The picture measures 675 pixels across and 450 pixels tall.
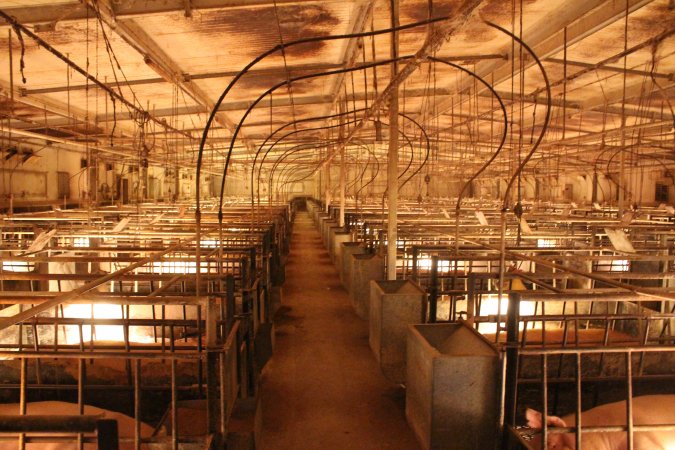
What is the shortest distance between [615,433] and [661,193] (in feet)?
67.8

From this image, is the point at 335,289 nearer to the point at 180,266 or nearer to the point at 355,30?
the point at 180,266

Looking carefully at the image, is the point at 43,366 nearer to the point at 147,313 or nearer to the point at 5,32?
the point at 147,313

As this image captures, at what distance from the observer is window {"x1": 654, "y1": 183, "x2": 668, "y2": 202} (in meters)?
19.2

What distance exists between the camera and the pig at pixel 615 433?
9.49 ft

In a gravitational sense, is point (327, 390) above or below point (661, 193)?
below

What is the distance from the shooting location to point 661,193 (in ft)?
63.8

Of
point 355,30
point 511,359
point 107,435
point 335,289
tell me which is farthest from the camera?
point 335,289

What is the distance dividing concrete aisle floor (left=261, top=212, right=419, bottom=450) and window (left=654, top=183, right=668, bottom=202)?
706 inches

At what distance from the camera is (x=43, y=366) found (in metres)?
3.84

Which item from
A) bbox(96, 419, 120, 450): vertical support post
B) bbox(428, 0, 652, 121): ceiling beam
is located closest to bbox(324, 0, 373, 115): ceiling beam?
bbox(428, 0, 652, 121): ceiling beam

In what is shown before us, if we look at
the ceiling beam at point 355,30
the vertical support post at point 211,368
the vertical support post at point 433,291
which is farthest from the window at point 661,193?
the vertical support post at point 211,368

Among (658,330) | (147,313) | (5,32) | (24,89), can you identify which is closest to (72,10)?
(5,32)

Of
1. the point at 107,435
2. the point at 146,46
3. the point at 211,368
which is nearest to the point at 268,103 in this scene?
the point at 146,46

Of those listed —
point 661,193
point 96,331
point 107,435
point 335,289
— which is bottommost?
point 335,289
